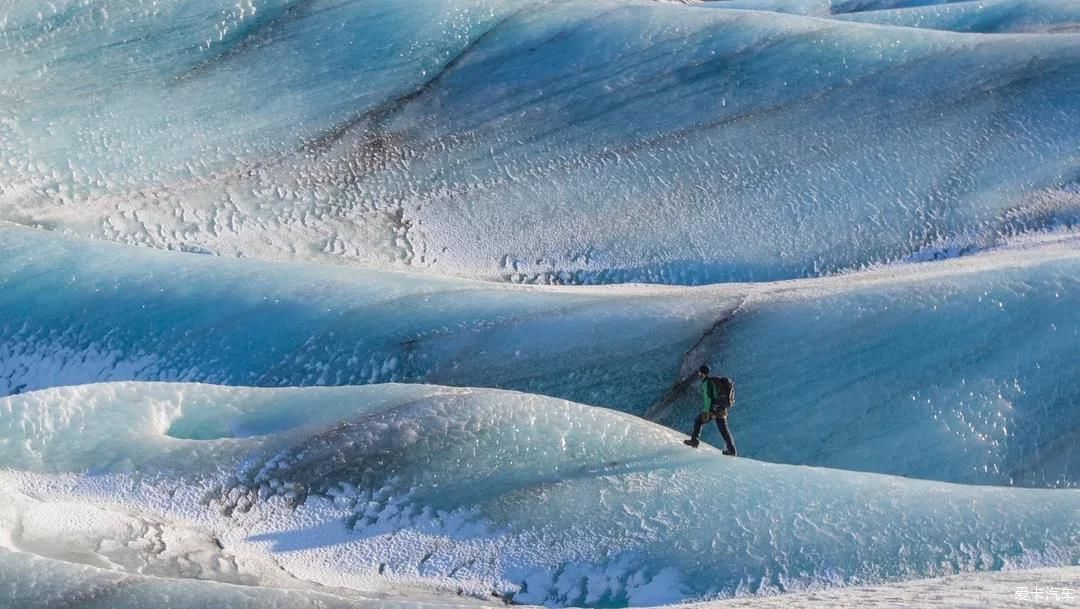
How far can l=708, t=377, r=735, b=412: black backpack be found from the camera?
5.41 metres

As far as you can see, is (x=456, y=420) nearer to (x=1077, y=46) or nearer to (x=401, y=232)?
(x=401, y=232)

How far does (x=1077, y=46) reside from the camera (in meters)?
8.35

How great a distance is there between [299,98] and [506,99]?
49.1 inches

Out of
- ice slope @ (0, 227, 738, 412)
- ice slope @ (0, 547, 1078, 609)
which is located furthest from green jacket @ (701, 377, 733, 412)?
ice slope @ (0, 547, 1078, 609)

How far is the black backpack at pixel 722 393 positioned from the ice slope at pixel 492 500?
200 mm

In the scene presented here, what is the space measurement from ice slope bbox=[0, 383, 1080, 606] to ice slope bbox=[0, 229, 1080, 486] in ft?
2.59

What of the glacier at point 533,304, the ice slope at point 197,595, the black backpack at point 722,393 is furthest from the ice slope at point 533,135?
the ice slope at point 197,595

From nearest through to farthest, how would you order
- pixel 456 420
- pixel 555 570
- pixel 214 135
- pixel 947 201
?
1. pixel 555 570
2. pixel 456 420
3. pixel 947 201
4. pixel 214 135

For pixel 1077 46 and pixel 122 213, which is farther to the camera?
pixel 1077 46

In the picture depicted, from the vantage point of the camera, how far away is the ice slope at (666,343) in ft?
19.3

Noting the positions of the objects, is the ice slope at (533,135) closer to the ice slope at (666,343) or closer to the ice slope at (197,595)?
the ice slope at (666,343)

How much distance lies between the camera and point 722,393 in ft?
17.8

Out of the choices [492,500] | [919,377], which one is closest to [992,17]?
[919,377]

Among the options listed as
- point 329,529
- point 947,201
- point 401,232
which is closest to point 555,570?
point 329,529
